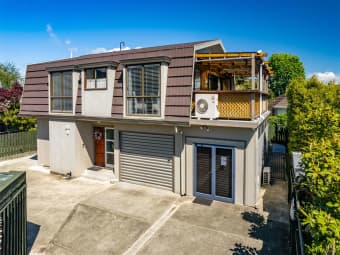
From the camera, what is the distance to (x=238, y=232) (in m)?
6.88

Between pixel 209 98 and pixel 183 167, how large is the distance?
286 centimetres

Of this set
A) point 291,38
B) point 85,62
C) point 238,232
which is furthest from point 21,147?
point 291,38

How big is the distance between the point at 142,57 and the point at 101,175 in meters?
5.82

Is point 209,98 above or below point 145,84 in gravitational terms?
below

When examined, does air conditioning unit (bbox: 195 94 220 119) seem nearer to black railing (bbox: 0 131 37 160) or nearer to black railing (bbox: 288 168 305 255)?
black railing (bbox: 288 168 305 255)

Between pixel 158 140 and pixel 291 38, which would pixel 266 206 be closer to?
pixel 158 140

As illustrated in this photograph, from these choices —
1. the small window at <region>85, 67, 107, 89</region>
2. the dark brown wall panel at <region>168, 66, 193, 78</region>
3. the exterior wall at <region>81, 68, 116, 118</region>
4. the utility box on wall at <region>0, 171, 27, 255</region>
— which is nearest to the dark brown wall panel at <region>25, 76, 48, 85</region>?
the exterior wall at <region>81, 68, 116, 118</region>

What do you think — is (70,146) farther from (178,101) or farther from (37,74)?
(178,101)

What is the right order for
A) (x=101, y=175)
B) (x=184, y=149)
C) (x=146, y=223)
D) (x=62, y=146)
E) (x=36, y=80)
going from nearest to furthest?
(x=146, y=223) < (x=184, y=149) < (x=101, y=175) < (x=62, y=146) < (x=36, y=80)

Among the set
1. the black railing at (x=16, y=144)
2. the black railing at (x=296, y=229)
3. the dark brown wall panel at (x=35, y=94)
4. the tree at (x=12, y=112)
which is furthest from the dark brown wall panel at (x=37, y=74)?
the black railing at (x=296, y=229)

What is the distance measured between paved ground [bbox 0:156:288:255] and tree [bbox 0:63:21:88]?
30673 mm

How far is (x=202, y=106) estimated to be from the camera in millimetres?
8703

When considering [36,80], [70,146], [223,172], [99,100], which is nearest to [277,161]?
[223,172]

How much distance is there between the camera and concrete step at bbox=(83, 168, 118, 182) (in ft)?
37.1
